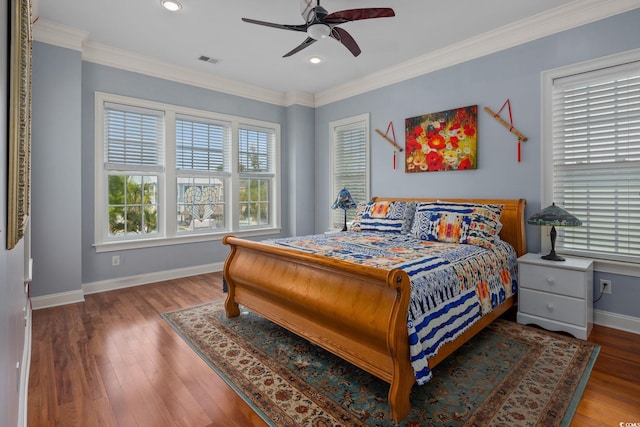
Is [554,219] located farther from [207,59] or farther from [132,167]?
[132,167]

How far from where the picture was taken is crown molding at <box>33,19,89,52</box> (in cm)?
318

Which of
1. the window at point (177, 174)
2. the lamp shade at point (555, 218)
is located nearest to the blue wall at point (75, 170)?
the window at point (177, 174)

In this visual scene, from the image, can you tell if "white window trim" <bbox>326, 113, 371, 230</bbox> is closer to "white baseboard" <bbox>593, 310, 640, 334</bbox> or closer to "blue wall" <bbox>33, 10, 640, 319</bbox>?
"blue wall" <bbox>33, 10, 640, 319</bbox>

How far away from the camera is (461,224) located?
3.05 meters

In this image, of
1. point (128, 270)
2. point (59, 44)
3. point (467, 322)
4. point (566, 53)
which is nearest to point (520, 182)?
point (566, 53)

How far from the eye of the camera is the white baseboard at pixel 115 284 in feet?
10.8

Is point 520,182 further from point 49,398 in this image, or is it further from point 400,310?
point 49,398

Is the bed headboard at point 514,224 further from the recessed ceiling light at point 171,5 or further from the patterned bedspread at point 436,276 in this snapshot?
the recessed ceiling light at point 171,5

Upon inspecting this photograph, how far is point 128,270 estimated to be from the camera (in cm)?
403

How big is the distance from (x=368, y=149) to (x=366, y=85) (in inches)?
35.9

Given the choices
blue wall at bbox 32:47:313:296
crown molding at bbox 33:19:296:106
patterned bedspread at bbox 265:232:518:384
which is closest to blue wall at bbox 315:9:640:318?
patterned bedspread at bbox 265:232:518:384

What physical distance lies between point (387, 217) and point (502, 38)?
2168 mm

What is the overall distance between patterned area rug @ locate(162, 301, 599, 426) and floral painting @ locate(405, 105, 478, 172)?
6.16 ft

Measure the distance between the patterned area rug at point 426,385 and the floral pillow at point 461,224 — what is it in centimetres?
79
